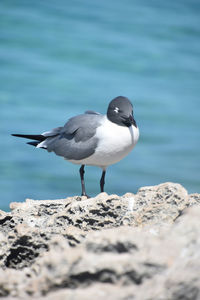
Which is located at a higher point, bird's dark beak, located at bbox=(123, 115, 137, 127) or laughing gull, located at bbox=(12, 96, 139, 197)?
bird's dark beak, located at bbox=(123, 115, 137, 127)

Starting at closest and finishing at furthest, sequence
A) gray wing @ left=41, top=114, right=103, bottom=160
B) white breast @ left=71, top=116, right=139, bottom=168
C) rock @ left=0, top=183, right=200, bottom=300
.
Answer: rock @ left=0, top=183, right=200, bottom=300 → white breast @ left=71, top=116, right=139, bottom=168 → gray wing @ left=41, top=114, right=103, bottom=160

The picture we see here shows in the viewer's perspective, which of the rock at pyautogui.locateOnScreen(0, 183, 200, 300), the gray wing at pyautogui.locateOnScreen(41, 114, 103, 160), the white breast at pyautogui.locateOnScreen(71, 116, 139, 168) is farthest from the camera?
the gray wing at pyautogui.locateOnScreen(41, 114, 103, 160)

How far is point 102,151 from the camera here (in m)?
4.61

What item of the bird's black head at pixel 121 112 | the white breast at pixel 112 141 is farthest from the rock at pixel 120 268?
the bird's black head at pixel 121 112

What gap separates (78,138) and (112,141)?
0.38 m

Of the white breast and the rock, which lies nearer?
the rock

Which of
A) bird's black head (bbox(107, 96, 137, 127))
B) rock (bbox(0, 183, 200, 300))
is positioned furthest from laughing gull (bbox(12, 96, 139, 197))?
rock (bbox(0, 183, 200, 300))

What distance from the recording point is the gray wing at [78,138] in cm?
469

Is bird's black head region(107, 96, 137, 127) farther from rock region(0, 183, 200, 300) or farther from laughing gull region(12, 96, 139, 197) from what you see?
rock region(0, 183, 200, 300)

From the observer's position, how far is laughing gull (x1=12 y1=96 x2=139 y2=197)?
15.1 feet

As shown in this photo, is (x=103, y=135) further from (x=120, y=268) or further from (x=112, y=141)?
(x=120, y=268)

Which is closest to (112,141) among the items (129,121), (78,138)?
(129,121)

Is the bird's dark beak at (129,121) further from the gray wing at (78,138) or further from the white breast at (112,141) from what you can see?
the gray wing at (78,138)

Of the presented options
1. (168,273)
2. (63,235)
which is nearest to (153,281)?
(168,273)
